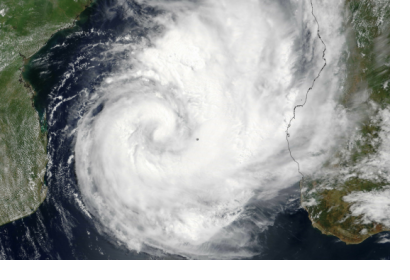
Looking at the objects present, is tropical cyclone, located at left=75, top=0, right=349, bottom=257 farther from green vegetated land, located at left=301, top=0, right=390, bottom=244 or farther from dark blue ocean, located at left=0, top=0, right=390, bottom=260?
green vegetated land, located at left=301, top=0, right=390, bottom=244

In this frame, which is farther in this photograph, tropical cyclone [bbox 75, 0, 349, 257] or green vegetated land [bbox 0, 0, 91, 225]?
green vegetated land [bbox 0, 0, 91, 225]

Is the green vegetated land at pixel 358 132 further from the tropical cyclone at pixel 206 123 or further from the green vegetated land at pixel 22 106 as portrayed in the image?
the green vegetated land at pixel 22 106

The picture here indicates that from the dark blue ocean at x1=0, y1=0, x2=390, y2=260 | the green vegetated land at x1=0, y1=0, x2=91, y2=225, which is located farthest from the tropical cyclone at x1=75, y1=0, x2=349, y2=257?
the green vegetated land at x1=0, y1=0, x2=91, y2=225

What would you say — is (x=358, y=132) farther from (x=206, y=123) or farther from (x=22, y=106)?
(x=22, y=106)

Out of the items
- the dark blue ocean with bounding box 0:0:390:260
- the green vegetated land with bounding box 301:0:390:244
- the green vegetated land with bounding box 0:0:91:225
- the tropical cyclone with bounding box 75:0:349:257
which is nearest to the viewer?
the green vegetated land with bounding box 301:0:390:244

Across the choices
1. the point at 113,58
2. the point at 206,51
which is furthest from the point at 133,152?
the point at 206,51

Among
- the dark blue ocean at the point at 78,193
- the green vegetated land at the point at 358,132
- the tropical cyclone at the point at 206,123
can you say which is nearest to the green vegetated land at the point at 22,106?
the dark blue ocean at the point at 78,193

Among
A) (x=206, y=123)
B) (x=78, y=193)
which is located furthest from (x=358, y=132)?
(x=78, y=193)
